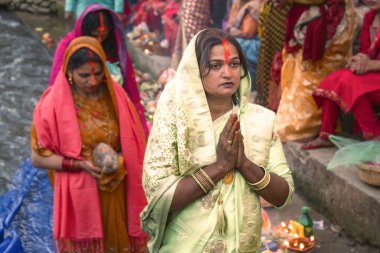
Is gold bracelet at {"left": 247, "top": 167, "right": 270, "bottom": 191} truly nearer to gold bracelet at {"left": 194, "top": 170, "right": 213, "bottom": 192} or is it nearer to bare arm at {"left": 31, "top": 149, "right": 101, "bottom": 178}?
gold bracelet at {"left": 194, "top": 170, "right": 213, "bottom": 192}

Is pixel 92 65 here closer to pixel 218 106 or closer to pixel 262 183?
pixel 218 106

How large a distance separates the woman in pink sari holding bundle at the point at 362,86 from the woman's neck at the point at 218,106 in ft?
8.47

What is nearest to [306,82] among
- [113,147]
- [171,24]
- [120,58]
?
[120,58]

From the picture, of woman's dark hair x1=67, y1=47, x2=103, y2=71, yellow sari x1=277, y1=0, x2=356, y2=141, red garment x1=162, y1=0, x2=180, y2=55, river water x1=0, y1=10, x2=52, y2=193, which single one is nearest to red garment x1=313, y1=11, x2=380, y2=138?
yellow sari x1=277, y1=0, x2=356, y2=141

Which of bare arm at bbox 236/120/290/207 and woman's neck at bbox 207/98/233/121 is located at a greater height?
woman's neck at bbox 207/98/233/121

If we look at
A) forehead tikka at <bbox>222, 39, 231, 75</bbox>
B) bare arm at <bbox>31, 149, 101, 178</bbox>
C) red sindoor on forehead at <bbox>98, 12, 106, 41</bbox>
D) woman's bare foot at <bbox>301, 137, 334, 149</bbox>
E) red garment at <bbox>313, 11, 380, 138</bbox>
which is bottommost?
woman's bare foot at <bbox>301, 137, 334, 149</bbox>

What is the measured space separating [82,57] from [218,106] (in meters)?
1.57

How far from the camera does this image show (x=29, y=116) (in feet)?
28.5

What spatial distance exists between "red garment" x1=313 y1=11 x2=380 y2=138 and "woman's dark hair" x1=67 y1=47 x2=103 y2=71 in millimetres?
2133

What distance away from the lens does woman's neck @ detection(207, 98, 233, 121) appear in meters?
2.93

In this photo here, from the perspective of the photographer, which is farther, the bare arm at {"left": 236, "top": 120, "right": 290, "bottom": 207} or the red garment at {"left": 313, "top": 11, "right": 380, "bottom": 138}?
the red garment at {"left": 313, "top": 11, "right": 380, "bottom": 138}

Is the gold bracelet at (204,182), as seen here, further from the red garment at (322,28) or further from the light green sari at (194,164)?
the red garment at (322,28)

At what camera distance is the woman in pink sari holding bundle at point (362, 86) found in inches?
208

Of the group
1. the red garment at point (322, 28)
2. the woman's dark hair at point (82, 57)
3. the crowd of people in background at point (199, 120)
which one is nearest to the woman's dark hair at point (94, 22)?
the crowd of people in background at point (199, 120)
